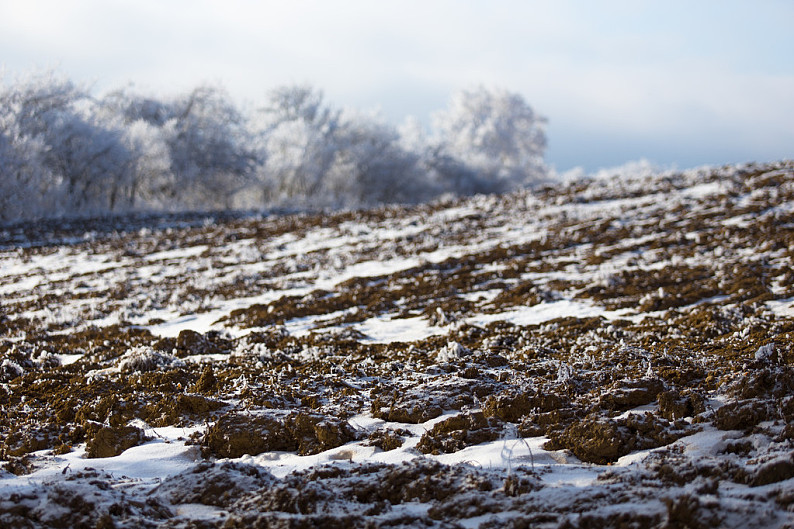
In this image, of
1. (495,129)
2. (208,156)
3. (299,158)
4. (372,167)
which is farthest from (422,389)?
(495,129)

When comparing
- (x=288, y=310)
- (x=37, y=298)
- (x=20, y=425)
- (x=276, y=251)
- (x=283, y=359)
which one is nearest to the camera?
(x=20, y=425)

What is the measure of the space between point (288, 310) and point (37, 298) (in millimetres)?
6193

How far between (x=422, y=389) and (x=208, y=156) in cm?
3279

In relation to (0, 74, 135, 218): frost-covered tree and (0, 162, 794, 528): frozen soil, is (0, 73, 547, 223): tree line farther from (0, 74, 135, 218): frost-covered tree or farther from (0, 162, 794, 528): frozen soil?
(0, 162, 794, 528): frozen soil

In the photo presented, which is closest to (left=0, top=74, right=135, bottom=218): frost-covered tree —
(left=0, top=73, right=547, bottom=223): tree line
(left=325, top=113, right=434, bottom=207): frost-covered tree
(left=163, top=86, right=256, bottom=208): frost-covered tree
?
(left=0, top=73, right=547, bottom=223): tree line

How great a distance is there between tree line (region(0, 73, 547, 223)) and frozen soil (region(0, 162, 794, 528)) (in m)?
15.4

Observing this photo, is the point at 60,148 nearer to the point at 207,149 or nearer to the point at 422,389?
the point at 207,149

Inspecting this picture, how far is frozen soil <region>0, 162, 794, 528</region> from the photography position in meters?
3.10

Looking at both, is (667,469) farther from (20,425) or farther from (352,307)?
(352,307)

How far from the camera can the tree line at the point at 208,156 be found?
27859mm

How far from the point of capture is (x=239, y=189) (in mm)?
37438

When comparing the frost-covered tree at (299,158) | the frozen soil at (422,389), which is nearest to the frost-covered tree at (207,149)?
the frost-covered tree at (299,158)

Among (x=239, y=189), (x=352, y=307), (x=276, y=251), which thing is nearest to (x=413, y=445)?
(x=352, y=307)

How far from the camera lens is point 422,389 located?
5.38 m
